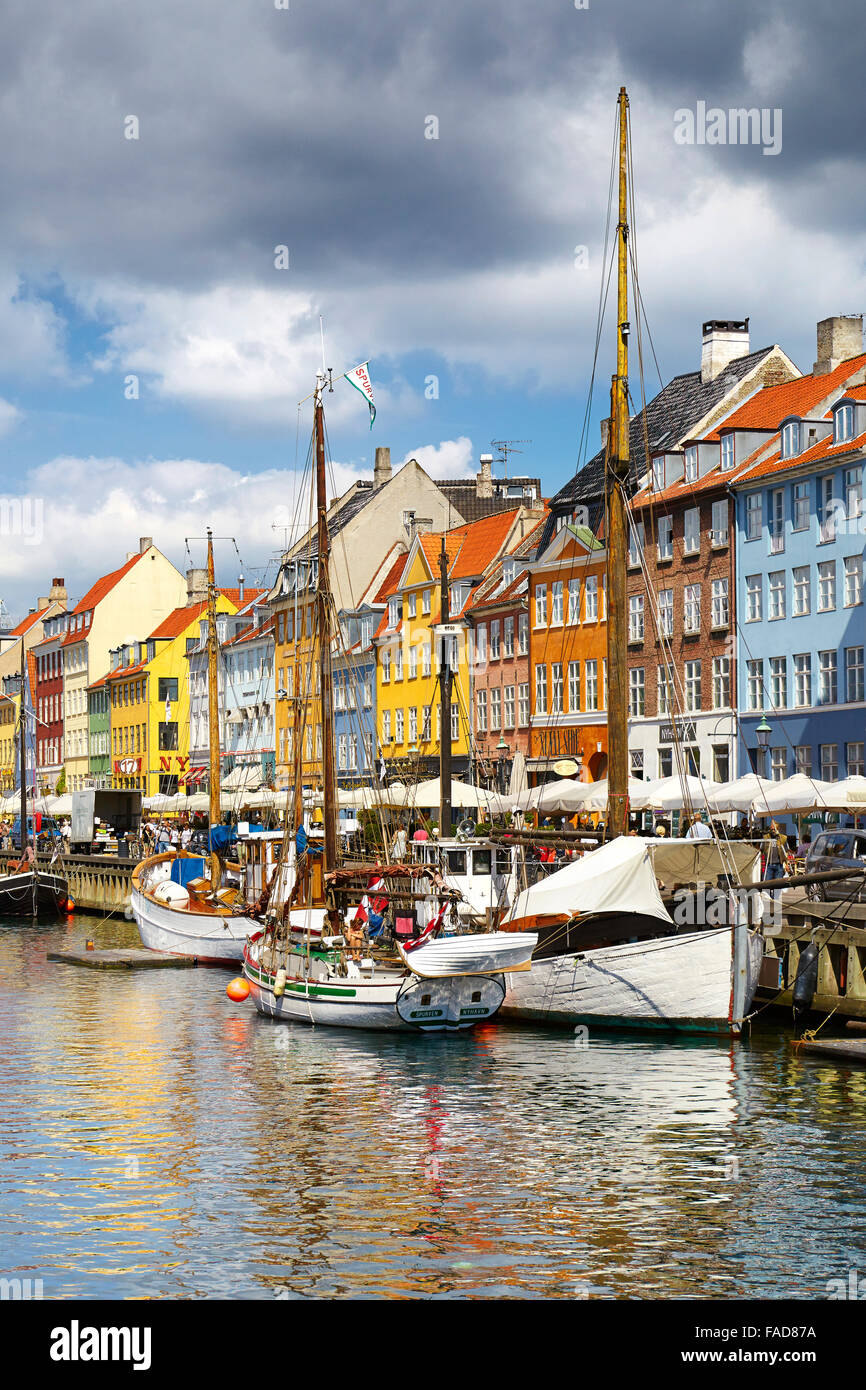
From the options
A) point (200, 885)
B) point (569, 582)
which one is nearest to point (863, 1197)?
point (200, 885)

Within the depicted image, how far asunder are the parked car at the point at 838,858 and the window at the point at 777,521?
25.5 metres

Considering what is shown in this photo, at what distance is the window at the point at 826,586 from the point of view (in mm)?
60219

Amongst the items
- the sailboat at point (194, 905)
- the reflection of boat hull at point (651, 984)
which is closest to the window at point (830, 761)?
the sailboat at point (194, 905)

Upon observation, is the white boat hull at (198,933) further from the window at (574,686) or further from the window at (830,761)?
the window at (574,686)

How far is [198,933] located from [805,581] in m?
24.9

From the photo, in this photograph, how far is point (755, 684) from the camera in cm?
6438

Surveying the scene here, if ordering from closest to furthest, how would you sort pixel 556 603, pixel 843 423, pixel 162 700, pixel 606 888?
1. pixel 606 888
2. pixel 843 423
3. pixel 556 603
4. pixel 162 700

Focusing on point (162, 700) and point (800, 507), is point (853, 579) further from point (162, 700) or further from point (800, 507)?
point (162, 700)

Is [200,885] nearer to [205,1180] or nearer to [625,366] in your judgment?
[625,366]

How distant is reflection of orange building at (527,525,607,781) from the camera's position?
74.3 metres

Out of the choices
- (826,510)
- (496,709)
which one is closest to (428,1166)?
(826,510)

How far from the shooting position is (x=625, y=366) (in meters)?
36.1

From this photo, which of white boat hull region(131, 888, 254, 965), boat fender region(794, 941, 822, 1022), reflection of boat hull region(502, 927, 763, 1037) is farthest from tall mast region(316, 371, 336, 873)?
boat fender region(794, 941, 822, 1022)

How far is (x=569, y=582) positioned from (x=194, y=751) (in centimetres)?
6119
